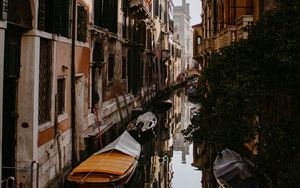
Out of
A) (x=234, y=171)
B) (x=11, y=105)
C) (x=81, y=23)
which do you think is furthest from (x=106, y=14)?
(x=234, y=171)

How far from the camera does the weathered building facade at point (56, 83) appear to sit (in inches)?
360

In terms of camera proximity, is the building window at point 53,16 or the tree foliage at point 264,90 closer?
the tree foliage at point 264,90

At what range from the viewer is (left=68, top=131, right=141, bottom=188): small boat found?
10750 mm

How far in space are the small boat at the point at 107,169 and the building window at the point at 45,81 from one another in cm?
156

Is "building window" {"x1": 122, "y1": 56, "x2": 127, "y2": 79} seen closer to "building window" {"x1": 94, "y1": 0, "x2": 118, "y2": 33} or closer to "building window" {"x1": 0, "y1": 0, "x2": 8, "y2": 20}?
"building window" {"x1": 94, "y1": 0, "x2": 118, "y2": 33}

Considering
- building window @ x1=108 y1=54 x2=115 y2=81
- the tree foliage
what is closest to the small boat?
the tree foliage

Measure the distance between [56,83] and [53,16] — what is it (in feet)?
5.44

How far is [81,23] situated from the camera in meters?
13.9

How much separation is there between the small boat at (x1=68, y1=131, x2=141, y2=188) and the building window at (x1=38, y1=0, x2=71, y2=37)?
3410 mm

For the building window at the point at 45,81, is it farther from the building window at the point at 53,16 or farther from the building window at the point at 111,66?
the building window at the point at 111,66

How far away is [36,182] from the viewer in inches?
368

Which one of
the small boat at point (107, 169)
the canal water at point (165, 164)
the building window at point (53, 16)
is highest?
the building window at point (53, 16)

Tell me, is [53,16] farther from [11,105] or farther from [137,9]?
[137,9]

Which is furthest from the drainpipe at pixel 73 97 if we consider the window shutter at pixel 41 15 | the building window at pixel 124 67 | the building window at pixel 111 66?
the building window at pixel 124 67
